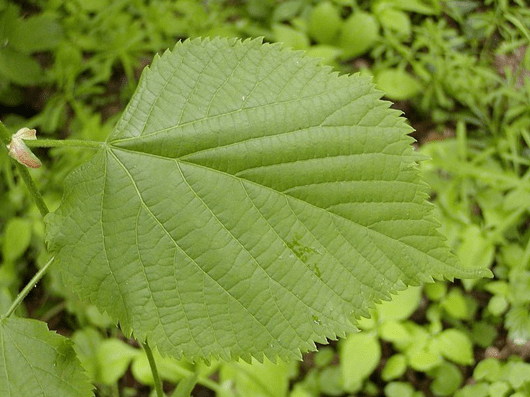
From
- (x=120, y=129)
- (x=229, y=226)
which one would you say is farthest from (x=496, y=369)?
(x=120, y=129)

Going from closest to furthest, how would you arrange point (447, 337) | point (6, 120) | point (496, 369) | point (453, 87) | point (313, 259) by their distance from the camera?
1. point (313, 259)
2. point (496, 369)
3. point (447, 337)
4. point (453, 87)
5. point (6, 120)

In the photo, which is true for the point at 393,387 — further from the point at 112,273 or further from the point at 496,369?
the point at 112,273

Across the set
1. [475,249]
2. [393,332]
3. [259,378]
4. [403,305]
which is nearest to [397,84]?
[475,249]

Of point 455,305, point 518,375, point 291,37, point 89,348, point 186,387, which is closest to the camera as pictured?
point 186,387

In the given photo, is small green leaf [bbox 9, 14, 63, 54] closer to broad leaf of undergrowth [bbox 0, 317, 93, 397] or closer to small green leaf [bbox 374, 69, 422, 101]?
small green leaf [bbox 374, 69, 422, 101]

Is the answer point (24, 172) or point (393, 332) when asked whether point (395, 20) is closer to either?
point (393, 332)

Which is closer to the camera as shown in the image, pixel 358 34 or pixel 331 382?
pixel 331 382

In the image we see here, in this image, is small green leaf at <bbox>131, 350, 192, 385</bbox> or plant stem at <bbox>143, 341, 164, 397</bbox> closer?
plant stem at <bbox>143, 341, 164, 397</bbox>

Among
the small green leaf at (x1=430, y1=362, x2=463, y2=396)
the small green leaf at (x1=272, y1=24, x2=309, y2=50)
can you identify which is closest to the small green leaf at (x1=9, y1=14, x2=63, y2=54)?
the small green leaf at (x1=272, y1=24, x2=309, y2=50)
